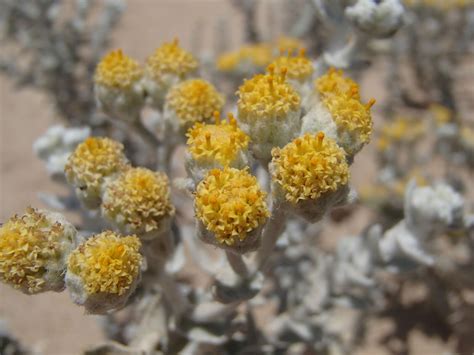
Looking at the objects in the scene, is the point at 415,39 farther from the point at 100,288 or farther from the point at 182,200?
the point at 100,288

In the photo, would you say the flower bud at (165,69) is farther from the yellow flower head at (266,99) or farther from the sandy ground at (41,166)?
the sandy ground at (41,166)

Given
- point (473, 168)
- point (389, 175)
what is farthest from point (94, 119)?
point (473, 168)

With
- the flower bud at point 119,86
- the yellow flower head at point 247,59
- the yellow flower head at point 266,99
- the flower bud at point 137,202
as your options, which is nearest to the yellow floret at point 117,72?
the flower bud at point 119,86

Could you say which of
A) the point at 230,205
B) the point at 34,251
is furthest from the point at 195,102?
the point at 34,251

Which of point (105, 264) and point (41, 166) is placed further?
point (41, 166)

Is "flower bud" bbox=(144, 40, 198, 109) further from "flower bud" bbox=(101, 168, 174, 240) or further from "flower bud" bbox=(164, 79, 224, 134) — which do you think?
"flower bud" bbox=(101, 168, 174, 240)

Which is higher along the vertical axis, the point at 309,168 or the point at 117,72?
the point at 117,72

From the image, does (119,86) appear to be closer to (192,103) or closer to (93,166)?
(192,103)
